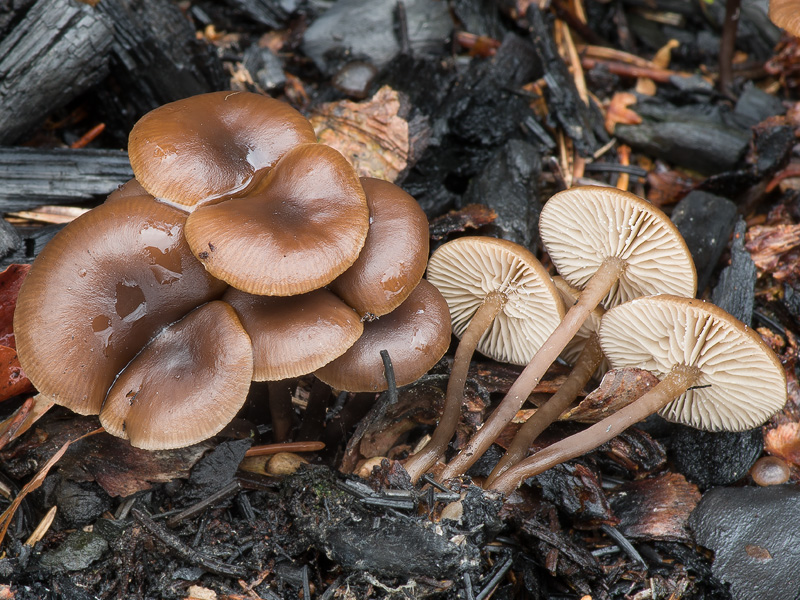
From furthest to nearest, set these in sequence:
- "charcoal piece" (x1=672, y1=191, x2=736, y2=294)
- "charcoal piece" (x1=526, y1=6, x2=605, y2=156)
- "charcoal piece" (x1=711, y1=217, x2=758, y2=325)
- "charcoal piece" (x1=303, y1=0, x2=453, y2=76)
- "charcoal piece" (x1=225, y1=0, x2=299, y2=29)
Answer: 1. "charcoal piece" (x1=225, y1=0, x2=299, y2=29)
2. "charcoal piece" (x1=303, y1=0, x2=453, y2=76)
3. "charcoal piece" (x1=526, y1=6, x2=605, y2=156)
4. "charcoal piece" (x1=672, y1=191, x2=736, y2=294)
5. "charcoal piece" (x1=711, y1=217, x2=758, y2=325)

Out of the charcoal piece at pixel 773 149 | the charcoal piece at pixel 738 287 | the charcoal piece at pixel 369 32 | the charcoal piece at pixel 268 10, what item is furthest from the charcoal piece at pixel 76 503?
the charcoal piece at pixel 773 149

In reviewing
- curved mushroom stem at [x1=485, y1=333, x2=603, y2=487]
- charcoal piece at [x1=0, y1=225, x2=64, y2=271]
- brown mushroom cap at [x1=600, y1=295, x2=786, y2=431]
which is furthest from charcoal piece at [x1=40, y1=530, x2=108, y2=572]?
brown mushroom cap at [x1=600, y1=295, x2=786, y2=431]

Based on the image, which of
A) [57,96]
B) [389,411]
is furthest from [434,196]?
[57,96]

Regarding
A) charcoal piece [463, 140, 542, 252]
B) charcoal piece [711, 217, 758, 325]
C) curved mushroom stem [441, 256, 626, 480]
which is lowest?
charcoal piece [711, 217, 758, 325]

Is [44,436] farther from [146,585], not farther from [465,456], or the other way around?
[465,456]

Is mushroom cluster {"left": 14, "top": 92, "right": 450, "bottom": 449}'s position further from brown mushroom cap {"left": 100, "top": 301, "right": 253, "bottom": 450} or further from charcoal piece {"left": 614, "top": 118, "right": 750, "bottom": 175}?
charcoal piece {"left": 614, "top": 118, "right": 750, "bottom": 175}

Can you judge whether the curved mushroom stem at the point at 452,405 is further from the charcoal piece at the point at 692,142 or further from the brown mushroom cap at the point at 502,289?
the charcoal piece at the point at 692,142

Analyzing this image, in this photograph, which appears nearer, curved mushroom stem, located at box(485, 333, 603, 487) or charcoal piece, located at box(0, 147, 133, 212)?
curved mushroom stem, located at box(485, 333, 603, 487)
